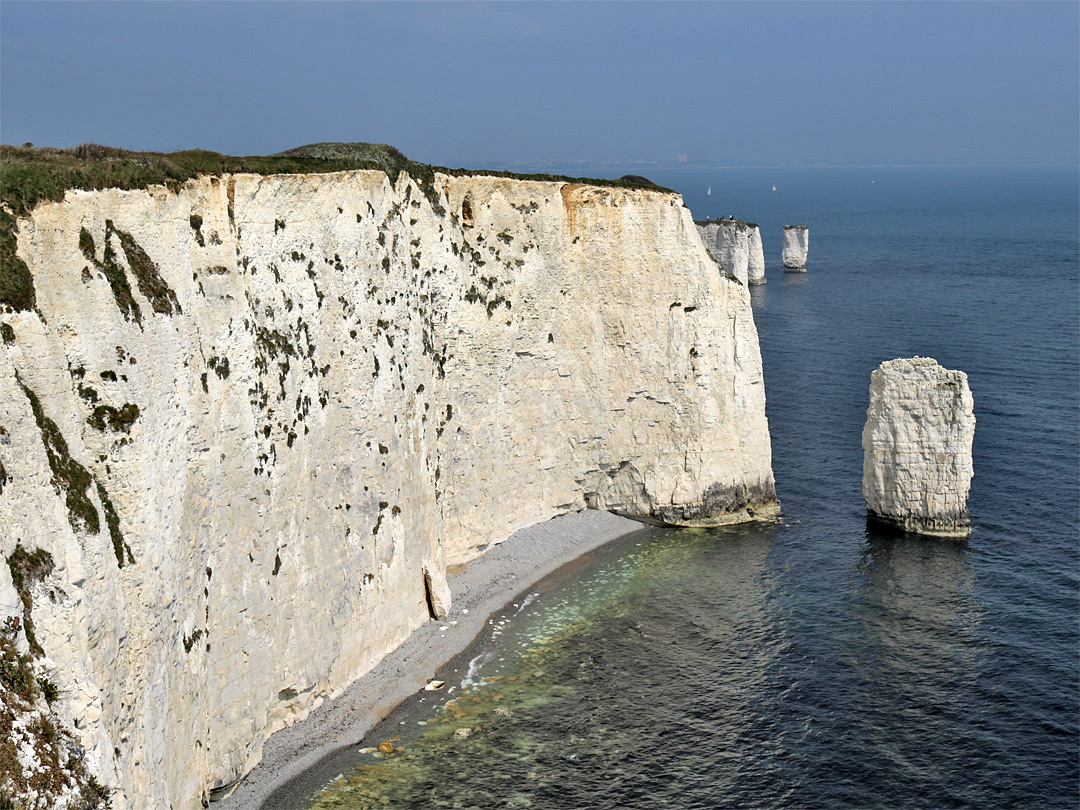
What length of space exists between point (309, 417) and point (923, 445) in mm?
31235

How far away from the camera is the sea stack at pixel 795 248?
151 metres

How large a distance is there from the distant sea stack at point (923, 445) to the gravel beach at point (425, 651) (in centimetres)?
1277

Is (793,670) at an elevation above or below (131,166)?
below

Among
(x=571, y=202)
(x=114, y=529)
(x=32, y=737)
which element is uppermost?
(x=571, y=202)

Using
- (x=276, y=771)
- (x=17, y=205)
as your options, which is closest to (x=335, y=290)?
(x=17, y=205)

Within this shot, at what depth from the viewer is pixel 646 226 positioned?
5366 centimetres

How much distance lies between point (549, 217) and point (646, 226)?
553cm

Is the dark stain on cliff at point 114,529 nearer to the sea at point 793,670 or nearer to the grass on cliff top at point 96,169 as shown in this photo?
the grass on cliff top at point 96,169

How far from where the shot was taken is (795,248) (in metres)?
152

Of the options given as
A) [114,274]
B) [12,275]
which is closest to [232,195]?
[114,274]

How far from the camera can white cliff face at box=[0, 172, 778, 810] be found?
81.5 ft

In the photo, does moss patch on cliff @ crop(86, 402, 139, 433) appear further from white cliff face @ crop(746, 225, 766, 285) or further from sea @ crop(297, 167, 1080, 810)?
white cliff face @ crop(746, 225, 766, 285)

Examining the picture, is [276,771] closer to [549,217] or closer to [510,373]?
[510,373]

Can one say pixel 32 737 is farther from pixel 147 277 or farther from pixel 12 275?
pixel 147 277
